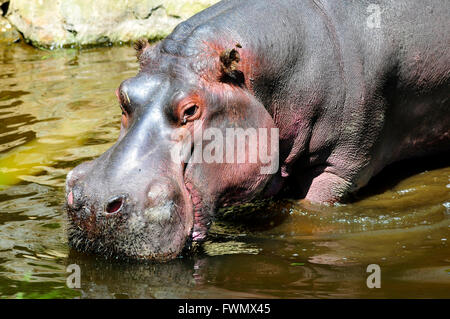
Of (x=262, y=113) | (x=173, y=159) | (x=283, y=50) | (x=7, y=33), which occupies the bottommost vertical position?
(x=173, y=159)

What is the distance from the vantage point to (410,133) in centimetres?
568

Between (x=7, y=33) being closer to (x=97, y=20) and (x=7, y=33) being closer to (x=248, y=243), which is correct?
(x=97, y=20)

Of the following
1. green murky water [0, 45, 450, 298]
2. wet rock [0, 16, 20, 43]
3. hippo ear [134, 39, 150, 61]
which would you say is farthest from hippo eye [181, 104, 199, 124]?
wet rock [0, 16, 20, 43]

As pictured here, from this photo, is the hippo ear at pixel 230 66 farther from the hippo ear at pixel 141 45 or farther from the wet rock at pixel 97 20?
the wet rock at pixel 97 20

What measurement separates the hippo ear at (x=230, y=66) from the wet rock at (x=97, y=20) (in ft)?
20.4

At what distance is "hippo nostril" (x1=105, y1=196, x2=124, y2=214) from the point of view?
397 cm

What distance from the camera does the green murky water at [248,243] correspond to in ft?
12.8

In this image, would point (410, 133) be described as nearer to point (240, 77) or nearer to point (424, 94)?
point (424, 94)

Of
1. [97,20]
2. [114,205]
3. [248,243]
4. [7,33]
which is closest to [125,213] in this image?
[114,205]

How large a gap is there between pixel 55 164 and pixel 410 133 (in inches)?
125

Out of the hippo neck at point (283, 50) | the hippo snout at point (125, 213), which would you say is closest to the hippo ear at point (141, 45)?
the hippo neck at point (283, 50)

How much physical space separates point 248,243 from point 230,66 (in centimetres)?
122

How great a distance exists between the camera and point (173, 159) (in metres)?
4.27
